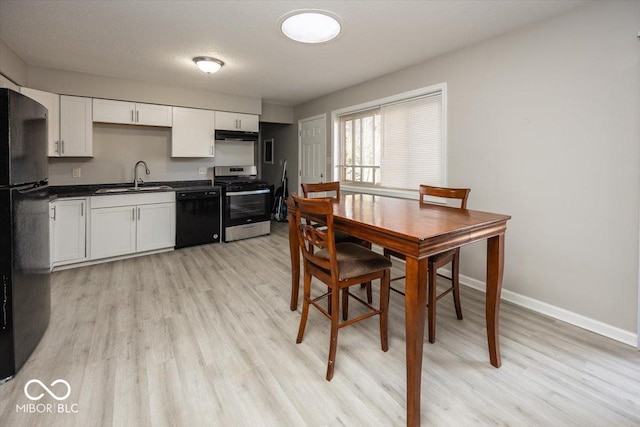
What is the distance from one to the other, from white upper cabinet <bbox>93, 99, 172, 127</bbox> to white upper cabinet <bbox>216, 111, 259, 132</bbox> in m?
0.75

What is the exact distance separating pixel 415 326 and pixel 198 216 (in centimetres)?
381

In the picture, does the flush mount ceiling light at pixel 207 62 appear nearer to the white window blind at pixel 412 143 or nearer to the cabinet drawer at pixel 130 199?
the cabinet drawer at pixel 130 199

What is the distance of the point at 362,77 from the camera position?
13.1 ft

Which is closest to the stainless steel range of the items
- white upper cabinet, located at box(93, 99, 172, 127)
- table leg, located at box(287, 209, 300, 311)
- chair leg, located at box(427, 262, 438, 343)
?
white upper cabinet, located at box(93, 99, 172, 127)

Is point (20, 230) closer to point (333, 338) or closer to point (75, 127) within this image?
point (333, 338)

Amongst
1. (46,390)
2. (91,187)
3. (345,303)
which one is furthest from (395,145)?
(91,187)

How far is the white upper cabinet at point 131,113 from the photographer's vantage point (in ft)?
13.1

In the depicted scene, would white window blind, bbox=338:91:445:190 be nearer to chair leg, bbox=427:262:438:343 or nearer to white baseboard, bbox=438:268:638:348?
white baseboard, bbox=438:268:638:348

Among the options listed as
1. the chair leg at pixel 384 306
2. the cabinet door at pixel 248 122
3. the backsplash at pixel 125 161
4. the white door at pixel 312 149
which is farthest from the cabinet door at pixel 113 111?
the chair leg at pixel 384 306

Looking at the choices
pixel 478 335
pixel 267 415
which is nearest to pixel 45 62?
pixel 267 415

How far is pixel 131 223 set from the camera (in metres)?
3.97

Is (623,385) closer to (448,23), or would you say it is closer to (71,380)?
(448,23)

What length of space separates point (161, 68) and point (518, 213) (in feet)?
13.4

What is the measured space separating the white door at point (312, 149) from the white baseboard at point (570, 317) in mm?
3070
